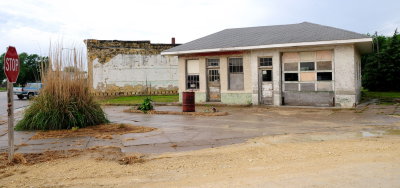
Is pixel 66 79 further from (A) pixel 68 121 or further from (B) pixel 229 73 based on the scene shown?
(B) pixel 229 73

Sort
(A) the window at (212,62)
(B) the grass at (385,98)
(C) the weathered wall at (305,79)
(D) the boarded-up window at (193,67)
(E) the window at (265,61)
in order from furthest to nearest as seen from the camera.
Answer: (D) the boarded-up window at (193,67)
(A) the window at (212,62)
(B) the grass at (385,98)
(E) the window at (265,61)
(C) the weathered wall at (305,79)

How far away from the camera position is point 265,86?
17531 mm

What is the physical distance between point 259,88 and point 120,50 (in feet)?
54.0

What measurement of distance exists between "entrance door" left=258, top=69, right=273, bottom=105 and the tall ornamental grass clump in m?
9.45

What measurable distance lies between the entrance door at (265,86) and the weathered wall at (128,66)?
15.1 meters

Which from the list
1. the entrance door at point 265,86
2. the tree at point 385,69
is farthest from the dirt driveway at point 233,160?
the tree at point 385,69

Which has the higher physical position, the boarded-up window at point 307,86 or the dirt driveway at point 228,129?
the boarded-up window at point 307,86

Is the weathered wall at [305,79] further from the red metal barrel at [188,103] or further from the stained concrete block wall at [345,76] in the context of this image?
the red metal barrel at [188,103]

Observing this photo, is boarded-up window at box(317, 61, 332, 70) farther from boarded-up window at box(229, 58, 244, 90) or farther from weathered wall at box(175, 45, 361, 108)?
boarded-up window at box(229, 58, 244, 90)

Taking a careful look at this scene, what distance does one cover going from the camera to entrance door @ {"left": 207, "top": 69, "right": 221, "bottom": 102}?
1894cm

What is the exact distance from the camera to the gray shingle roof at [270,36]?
15.8m

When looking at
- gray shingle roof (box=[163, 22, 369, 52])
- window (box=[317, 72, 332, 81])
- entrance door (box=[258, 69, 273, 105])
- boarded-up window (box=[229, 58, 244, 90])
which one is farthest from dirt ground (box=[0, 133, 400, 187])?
boarded-up window (box=[229, 58, 244, 90])

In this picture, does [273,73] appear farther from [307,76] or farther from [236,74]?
[236,74]

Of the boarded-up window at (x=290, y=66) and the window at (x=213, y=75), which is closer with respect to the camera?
the boarded-up window at (x=290, y=66)
